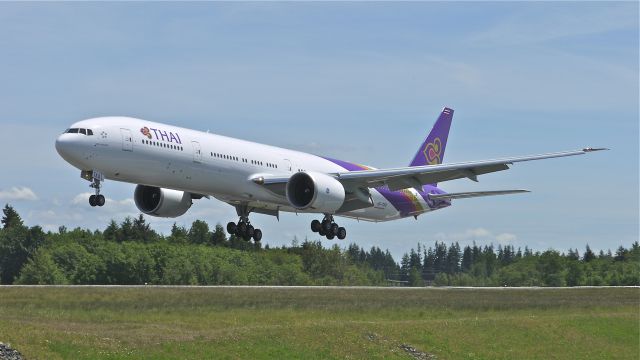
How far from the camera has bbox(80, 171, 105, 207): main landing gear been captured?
50125mm

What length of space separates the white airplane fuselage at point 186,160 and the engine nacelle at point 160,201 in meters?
3.07

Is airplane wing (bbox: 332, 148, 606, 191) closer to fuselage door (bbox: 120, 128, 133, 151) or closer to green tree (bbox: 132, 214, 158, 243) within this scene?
fuselage door (bbox: 120, 128, 133, 151)

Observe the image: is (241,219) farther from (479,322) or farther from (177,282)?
(177,282)

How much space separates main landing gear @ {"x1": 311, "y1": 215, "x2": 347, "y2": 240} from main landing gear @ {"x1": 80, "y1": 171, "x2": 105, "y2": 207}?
652 inches

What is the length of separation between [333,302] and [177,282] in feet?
88.5

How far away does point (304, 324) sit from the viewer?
193 feet

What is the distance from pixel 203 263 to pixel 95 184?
45.6 meters

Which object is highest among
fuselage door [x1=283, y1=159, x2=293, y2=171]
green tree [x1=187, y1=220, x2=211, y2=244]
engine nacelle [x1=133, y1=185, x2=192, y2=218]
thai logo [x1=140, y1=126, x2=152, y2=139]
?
green tree [x1=187, y1=220, x2=211, y2=244]

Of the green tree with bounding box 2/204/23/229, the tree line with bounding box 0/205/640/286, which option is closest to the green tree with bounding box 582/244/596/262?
the tree line with bounding box 0/205/640/286

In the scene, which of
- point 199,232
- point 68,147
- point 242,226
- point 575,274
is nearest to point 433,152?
point 242,226

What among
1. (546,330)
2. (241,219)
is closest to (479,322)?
(546,330)

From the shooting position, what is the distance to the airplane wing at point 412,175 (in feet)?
Result: 192

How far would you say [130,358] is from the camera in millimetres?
49094

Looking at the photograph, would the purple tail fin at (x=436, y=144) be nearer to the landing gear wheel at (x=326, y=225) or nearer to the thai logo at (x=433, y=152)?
the thai logo at (x=433, y=152)
